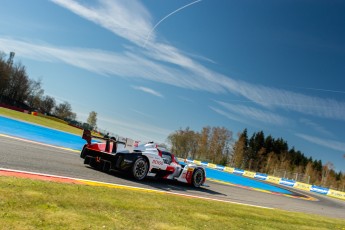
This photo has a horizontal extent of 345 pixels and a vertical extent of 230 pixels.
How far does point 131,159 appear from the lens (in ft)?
37.2

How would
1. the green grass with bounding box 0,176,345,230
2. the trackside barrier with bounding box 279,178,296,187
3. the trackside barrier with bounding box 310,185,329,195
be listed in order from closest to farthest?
1. the green grass with bounding box 0,176,345,230
2. the trackside barrier with bounding box 310,185,329,195
3. the trackside barrier with bounding box 279,178,296,187

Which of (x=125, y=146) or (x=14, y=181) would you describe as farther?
(x=125, y=146)

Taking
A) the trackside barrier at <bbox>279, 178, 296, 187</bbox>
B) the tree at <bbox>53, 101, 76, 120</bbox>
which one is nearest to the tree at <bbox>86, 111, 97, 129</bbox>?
the tree at <bbox>53, 101, 76, 120</bbox>

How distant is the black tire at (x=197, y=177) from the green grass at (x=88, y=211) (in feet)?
20.3

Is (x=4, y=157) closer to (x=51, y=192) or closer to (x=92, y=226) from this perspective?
(x=51, y=192)

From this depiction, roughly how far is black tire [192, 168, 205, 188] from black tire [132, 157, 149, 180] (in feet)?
9.55

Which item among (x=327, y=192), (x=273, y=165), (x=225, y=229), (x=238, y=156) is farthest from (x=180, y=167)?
(x=273, y=165)

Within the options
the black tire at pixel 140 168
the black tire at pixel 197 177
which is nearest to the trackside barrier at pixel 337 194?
the black tire at pixel 197 177

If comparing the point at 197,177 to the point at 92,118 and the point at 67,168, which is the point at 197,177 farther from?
the point at 92,118

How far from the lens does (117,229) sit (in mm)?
4629

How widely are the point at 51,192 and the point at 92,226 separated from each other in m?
1.83

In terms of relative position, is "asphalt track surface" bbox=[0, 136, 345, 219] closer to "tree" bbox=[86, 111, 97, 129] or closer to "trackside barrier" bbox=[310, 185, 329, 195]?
"trackside barrier" bbox=[310, 185, 329, 195]

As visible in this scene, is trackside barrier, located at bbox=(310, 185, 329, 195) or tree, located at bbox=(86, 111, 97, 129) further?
tree, located at bbox=(86, 111, 97, 129)

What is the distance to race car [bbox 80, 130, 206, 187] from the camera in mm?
11367
